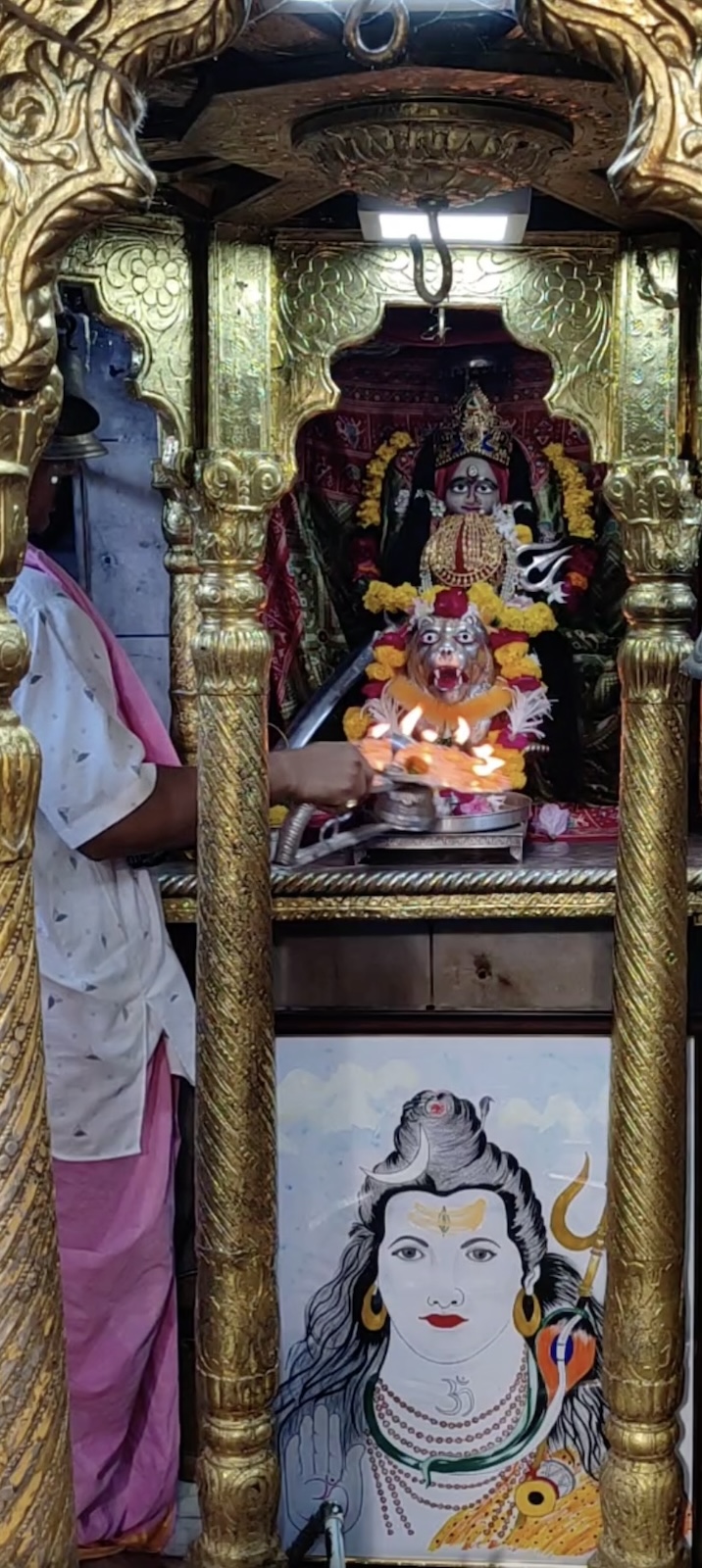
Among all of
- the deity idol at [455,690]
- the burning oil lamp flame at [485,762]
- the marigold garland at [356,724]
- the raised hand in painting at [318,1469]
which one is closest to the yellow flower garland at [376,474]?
the deity idol at [455,690]

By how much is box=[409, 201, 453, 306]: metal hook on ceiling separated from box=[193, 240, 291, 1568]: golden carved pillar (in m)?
0.25

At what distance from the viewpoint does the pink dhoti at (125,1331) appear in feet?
9.70

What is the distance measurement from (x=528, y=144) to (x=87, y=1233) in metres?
1.97

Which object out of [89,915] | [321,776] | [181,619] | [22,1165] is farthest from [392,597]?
[22,1165]

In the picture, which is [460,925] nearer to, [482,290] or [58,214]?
[482,290]

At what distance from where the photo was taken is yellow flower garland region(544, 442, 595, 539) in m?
3.48

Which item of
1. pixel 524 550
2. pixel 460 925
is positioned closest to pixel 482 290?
pixel 524 550

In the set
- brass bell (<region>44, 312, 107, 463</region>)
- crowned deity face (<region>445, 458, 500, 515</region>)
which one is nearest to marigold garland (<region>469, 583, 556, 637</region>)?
crowned deity face (<region>445, 458, 500, 515</region>)

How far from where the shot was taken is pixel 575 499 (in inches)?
137

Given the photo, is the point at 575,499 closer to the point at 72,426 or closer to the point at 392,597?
the point at 392,597

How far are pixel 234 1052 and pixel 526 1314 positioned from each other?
0.89 m

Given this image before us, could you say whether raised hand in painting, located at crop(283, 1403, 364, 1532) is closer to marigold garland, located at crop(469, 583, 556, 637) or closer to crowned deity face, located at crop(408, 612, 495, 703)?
crowned deity face, located at crop(408, 612, 495, 703)

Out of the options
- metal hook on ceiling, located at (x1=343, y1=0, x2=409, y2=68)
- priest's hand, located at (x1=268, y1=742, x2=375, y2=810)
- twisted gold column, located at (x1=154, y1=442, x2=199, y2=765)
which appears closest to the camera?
metal hook on ceiling, located at (x1=343, y1=0, x2=409, y2=68)

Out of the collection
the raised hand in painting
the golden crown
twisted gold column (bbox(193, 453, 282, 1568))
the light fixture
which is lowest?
the raised hand in painting
